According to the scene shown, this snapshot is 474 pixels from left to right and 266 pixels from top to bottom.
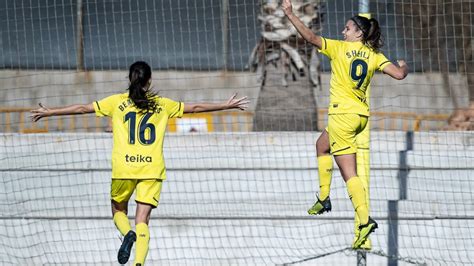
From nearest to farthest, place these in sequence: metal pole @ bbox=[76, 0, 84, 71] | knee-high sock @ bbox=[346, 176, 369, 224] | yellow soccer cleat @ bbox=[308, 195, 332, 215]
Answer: knee-high sock @ bbox=[346, 176, 369, 224]
yellow soccer cleat @ bbox=[308, 195, 332, 215]
metal pole @ bbox=[76, 0, 84, 71]

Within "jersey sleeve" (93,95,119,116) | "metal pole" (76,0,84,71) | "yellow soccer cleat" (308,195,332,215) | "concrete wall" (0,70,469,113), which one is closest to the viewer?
"jersey sleeve" (93,95,119,116)

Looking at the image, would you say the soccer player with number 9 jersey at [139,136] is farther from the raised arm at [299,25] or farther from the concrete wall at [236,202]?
the concrete wall at [236,202]

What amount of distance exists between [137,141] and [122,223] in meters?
0.69

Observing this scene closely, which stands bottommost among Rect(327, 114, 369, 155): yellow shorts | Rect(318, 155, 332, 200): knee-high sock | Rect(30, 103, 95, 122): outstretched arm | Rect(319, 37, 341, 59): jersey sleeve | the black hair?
Rect(318, 155, 332, 200): knee-high sock

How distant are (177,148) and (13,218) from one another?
5.86ft

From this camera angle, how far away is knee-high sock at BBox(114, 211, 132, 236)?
8.47 m

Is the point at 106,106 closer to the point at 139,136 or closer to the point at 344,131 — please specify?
the point at 139,136

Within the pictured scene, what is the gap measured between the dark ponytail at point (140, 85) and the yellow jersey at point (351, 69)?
1418 mm

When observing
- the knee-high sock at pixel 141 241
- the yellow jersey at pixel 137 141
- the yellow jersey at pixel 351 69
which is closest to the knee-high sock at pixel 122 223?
the knee-high sock at pixel 141 241

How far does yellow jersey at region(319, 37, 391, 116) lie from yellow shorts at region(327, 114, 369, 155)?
5cm

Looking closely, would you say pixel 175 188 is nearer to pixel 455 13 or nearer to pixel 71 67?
pixel 71 67

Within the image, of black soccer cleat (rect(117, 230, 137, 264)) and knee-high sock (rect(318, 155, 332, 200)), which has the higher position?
knee-high sock (rect(318, 155, 332, 200))

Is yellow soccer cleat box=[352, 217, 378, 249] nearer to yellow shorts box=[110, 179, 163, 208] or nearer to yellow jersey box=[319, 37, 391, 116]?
yellow jersey box=[319, 37, 391, 116]

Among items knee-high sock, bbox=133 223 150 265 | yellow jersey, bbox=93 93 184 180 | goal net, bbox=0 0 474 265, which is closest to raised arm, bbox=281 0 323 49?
yellow jersey, bbox=93 93 184 180
